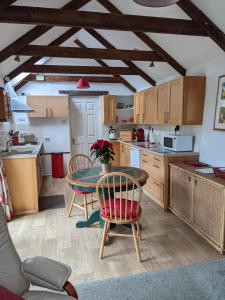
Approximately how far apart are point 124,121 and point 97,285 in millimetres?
4834

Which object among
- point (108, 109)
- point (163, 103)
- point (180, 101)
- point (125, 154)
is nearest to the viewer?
point (180, 101)

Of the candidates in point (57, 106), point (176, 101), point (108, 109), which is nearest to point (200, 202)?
point (176, 101)

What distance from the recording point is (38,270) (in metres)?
1.34

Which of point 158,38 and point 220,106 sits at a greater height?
point 158,38

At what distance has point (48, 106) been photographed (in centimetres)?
561

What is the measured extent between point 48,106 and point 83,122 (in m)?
1.08

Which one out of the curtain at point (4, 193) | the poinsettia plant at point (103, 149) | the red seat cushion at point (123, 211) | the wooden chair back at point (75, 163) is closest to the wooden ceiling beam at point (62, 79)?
the wooden chair back at point (75, 163)

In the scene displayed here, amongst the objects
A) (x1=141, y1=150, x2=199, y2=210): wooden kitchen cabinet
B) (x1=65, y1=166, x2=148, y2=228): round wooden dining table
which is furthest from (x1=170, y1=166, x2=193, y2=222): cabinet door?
(x1=65, y1=166, x2=148, y2=228): round wooden dining table

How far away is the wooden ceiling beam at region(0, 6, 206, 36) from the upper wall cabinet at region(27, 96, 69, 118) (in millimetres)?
3193

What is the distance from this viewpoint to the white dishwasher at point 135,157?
15.3 ft

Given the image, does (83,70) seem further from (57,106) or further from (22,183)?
(22,183)

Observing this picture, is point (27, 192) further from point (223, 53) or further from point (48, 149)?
point (223, 53)

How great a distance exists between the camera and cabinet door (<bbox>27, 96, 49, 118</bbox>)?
5.52 metres

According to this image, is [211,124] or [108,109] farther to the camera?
[108,109]
